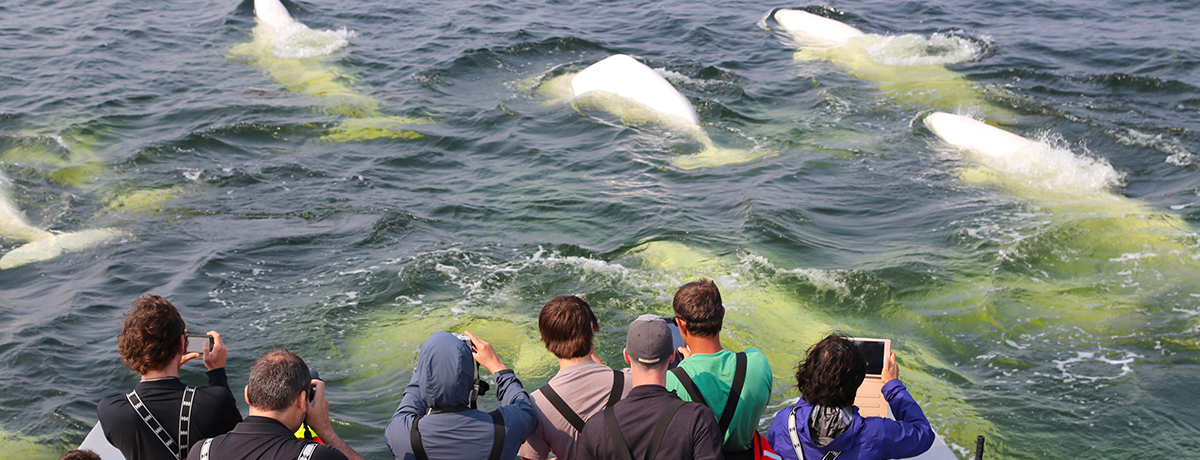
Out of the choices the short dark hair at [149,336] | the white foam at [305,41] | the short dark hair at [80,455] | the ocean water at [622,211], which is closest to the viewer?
the short dark hair at [80,455]

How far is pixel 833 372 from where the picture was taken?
3.50 meters

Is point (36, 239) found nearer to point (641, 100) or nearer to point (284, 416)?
point (284, 416)

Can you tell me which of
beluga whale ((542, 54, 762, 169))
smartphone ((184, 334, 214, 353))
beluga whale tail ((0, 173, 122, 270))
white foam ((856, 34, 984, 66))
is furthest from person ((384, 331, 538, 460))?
white foam ((856, 34, 984, 66))

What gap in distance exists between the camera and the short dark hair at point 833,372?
3.51 meters

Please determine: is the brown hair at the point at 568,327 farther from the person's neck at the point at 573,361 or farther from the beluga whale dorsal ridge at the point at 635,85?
the beluga whale dorsal ridge at the point at 635,85

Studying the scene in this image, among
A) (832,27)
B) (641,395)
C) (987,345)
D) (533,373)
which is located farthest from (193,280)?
(832,27)

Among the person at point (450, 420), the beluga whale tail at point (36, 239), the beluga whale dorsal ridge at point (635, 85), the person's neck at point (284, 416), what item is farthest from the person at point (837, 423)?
the beluga whale dorsal ridge at point (635, 85)

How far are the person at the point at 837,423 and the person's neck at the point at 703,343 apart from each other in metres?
0.48

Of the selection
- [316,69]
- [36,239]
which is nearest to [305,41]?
[316,69]

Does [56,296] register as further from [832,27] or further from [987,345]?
[832,27]

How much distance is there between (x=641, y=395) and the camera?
3.47m

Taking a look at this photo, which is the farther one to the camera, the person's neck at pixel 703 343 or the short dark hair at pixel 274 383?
the person's neck at pixel 703 343

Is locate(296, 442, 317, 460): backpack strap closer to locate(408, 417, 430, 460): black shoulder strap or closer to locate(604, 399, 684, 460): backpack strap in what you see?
locate(408, 417, 430, 460): black shoulder strap

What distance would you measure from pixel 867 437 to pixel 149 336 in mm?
3326
